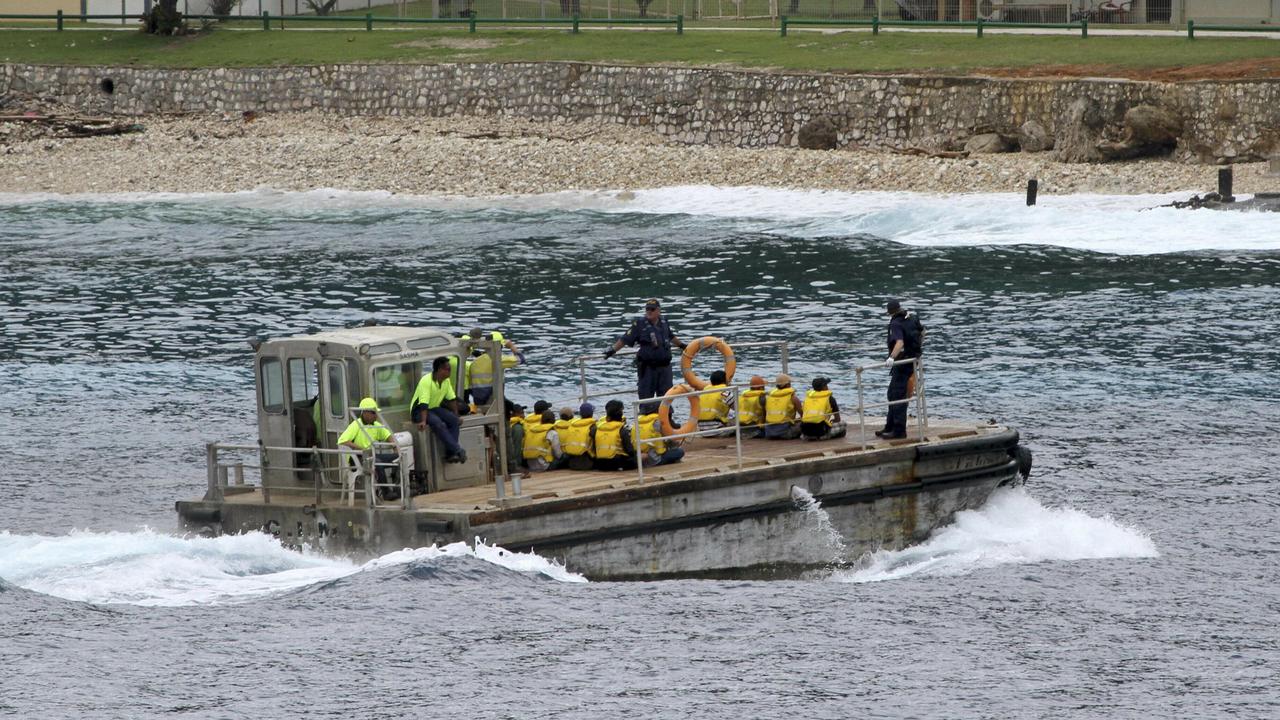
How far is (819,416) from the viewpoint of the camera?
931 inches

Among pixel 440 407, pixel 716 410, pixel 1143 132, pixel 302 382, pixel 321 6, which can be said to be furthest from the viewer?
pixel 321 6

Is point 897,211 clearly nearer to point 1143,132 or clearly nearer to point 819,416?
point 1143,132

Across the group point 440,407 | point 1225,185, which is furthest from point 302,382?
point 1225,185

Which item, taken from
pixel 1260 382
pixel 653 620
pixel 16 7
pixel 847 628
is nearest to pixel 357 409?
pixel 653 620

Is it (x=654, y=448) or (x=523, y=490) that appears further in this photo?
(x=654, y=448)

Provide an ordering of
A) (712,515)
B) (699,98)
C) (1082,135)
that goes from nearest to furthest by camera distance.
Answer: (712,515) → (1082,135) → (699,98)

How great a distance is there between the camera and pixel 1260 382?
3175cm

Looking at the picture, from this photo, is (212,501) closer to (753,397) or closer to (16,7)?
(753,397)

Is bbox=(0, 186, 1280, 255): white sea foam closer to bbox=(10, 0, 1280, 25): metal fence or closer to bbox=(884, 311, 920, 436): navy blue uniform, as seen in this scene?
bbox=(10, 0, 1280, 25): metal fence

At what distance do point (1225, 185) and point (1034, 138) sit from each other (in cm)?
840

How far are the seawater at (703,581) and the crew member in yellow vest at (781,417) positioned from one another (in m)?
2.05

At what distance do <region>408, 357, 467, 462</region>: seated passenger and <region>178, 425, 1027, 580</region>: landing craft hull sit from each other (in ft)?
2.21

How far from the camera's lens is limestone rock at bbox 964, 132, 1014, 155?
5603 centimetres

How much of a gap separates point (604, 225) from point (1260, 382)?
2390 cm
